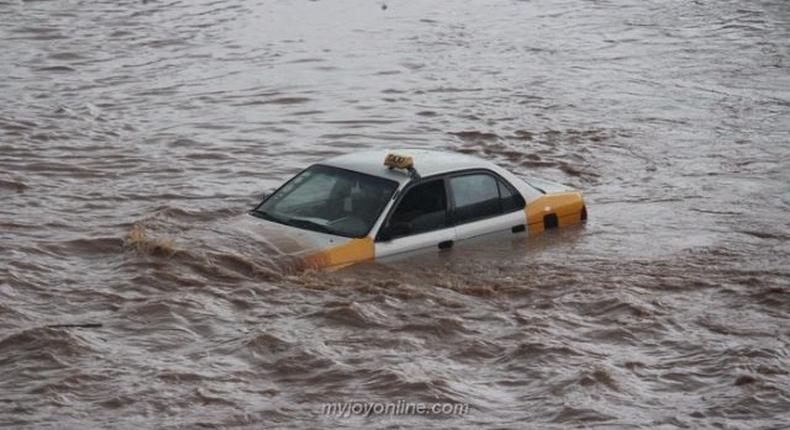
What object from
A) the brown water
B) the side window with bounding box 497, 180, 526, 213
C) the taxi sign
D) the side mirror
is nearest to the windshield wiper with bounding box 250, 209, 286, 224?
the brown water

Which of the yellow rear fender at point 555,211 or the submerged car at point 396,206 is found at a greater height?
the submerged car at point 396,206

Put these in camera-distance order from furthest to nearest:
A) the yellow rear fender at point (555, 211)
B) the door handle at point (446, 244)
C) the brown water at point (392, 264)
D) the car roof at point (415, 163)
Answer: the yellow rear fender at point (555, 211), the car roof at point (415, 163), the door handle at point (446, 244), the brown water at point (392, 264)

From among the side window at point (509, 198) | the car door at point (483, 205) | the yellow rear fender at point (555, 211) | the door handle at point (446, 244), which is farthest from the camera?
the yellow rear fender at point (555, 211)

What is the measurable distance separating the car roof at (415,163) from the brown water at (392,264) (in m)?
0.85

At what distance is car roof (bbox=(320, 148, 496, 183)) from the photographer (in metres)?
14.7

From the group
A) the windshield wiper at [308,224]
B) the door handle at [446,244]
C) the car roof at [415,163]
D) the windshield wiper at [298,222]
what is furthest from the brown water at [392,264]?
the car roof at [415,163]

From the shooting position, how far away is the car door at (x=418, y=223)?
46.4 ft

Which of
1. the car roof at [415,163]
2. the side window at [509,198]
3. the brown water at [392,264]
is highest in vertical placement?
the car roof at [415,163]

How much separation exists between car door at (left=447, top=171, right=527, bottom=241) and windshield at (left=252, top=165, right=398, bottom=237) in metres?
0.77

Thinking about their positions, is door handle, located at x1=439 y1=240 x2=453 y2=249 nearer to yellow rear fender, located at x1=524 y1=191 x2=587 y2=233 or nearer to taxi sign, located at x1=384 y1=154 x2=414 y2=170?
taxi sign, located at x1=384 y1=154 x2=414 y2=170

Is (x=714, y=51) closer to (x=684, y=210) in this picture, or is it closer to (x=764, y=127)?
(x=764, y=127)

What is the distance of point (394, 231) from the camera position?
46.5ft

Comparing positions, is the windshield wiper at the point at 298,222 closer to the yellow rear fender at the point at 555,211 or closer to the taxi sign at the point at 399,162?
the taxi sign at the point at 399,162

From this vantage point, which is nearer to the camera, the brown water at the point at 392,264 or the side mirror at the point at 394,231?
the brown water at the point at 392,264
